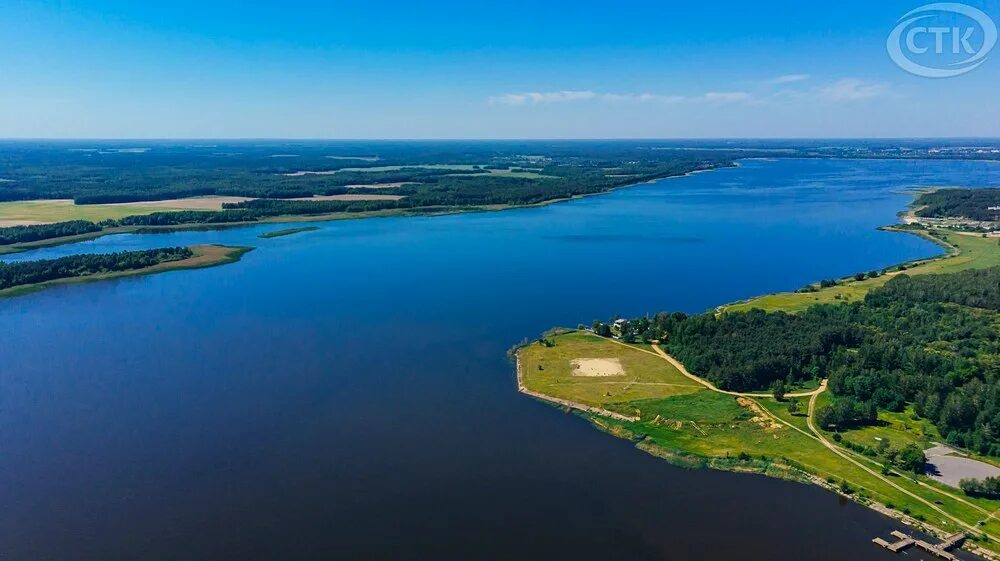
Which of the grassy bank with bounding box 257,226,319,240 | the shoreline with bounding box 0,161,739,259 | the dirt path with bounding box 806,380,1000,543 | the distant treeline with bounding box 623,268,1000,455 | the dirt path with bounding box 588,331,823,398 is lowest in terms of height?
the dirt path with bounding box 806,380,1000,543

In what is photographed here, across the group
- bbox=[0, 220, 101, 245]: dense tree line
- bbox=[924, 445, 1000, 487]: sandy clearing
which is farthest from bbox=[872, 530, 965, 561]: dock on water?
bbox=[0, 220, 101, 245]: dense tree line

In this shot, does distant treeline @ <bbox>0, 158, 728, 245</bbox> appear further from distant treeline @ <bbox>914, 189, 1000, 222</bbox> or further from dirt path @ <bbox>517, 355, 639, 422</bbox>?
dirt path @ <bbox>517, 355, 639, 422</bbox>

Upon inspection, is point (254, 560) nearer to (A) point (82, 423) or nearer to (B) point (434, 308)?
(A) point (82, 423)

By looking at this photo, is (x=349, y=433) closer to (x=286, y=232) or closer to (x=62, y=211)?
(x=286, y=232)

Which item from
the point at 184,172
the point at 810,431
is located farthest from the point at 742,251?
the point at 184,172

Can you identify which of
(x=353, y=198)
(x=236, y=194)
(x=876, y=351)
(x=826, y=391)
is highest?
(x=236, y=194)

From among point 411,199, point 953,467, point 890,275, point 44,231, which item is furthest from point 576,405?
point 411,199
